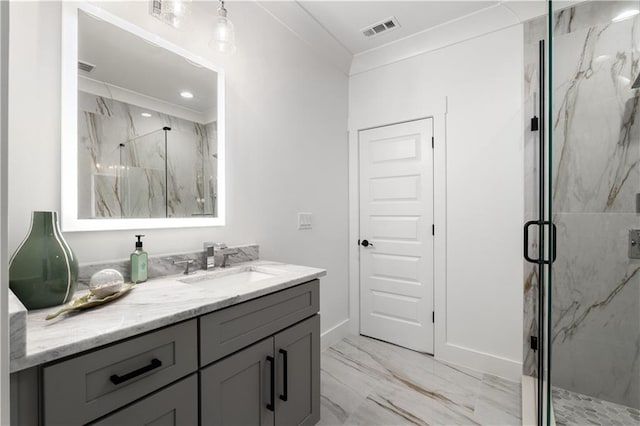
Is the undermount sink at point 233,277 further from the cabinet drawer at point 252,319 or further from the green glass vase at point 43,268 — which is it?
the green glass vase at point 43,268

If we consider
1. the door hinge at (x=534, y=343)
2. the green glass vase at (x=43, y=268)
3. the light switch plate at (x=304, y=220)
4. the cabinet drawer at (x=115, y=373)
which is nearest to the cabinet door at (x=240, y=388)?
the cabinet drawer at (x=115, y=373)

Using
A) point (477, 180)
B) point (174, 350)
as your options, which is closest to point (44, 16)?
point (174, 350)

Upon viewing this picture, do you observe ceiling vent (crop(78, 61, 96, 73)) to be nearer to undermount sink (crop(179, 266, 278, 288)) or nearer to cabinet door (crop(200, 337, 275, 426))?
undermount sink (crop(179, 266, 278, 288))

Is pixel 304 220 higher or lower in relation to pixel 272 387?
higher

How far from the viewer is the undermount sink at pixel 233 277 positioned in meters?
1.48

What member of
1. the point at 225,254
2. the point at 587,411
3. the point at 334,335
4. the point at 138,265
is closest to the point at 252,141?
the point at 225,254

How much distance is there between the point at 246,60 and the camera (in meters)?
1.95

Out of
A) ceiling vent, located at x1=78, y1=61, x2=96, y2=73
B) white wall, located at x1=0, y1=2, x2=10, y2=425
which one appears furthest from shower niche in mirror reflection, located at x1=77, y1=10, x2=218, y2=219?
white wall, located at x1=0, y1=2, x2=10, y2=425

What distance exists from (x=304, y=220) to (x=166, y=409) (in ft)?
5.21

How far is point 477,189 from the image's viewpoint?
2.29 meters

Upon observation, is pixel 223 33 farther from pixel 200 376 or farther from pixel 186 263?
pixel 200 376

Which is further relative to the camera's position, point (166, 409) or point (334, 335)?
point (334, 335)

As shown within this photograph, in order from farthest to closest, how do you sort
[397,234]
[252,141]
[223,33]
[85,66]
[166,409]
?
[397,234] < [252,141] < [223,33] < [85,66] < [166,409]

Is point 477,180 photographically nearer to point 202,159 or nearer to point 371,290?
point 371,290
